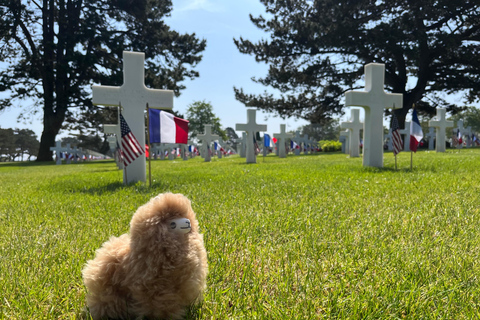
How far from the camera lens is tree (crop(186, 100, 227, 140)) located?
69.3 m

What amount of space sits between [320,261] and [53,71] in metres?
33.1

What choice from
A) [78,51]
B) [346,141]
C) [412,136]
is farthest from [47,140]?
[412,136]

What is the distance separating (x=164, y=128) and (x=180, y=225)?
5.58 meters

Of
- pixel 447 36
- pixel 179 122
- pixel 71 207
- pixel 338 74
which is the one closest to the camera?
pixel 71 207

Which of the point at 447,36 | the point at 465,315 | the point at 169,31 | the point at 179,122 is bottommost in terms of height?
the point at 465,315

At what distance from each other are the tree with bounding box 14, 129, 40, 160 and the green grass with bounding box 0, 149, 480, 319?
241ft

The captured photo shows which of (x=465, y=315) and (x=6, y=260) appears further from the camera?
(x=6, y=260)

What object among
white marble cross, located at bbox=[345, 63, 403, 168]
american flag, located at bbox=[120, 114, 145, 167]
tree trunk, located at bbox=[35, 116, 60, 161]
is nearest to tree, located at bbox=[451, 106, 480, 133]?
white marble cross, located at bbox=[345, 63, 403, 168]

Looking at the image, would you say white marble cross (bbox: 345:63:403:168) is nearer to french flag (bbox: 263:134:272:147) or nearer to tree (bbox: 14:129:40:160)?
french flag (bbox: 263:134:272:147)

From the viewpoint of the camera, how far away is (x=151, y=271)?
1.51 metres

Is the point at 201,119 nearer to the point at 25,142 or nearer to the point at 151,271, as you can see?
the point at 25,142

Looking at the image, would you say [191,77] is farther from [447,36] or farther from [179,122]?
[179,122]

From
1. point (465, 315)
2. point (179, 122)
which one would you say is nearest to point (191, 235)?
point (465, 315)

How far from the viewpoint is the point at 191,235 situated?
1.68 metres
